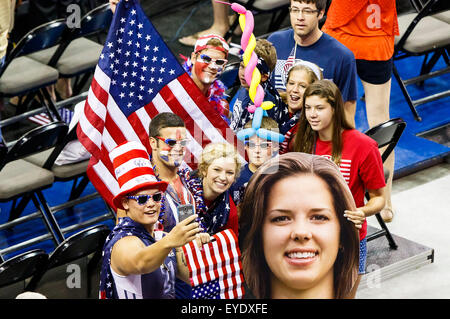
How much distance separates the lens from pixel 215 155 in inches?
157

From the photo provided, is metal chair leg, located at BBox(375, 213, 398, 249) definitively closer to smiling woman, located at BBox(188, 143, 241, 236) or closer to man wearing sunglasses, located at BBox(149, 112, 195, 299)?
smiling woman, located at BBox(188, 143, 241, 236)

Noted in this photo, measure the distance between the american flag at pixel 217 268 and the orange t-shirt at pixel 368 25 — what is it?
2889mm

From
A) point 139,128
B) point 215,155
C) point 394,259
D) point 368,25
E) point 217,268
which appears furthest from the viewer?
point 368,25

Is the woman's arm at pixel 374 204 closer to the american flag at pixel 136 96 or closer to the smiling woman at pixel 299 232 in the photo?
the smiling woman at pixel 299 232

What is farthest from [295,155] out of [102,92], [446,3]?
[446,3]

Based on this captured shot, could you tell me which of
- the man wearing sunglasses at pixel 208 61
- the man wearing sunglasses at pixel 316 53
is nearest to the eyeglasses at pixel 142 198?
the man wearing sunglasses at pixel 208 61

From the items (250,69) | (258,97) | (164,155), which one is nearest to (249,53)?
(250,69)

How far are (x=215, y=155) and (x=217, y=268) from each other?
0.67 metres

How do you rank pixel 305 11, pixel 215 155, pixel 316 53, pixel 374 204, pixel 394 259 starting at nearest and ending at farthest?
pixel 215 155
pixel 374 204
pixel 305 11
pixel 316 53
pixel 394 259

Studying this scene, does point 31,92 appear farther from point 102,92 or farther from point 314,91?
point 314,91

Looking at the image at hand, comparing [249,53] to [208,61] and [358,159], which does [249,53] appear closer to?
[358,159]

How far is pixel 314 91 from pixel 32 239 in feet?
9.57

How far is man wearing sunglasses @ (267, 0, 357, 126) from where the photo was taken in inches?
204

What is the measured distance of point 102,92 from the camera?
4.47 meters
